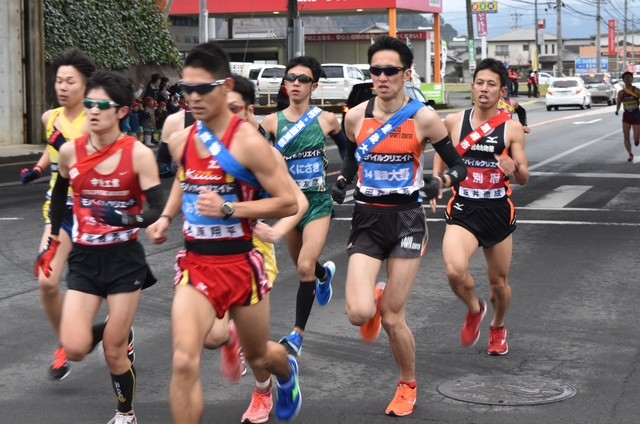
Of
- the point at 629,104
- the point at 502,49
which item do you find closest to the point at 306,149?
the point at 629,104

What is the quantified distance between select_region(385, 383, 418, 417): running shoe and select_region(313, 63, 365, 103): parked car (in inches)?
1505

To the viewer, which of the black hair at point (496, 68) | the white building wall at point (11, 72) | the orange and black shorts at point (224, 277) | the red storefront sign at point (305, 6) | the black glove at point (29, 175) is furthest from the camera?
the red storefront sign at point (305, 6)

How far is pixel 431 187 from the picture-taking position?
5992 mm

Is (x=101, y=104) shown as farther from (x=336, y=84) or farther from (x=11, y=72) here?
(x=336, y=84)

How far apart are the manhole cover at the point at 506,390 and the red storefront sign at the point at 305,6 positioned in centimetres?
4393

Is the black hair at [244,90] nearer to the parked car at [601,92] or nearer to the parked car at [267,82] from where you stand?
the parked car at [267,82]

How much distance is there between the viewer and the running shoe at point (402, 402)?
590 cm

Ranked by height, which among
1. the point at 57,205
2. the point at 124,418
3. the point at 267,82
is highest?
the point at 267,82

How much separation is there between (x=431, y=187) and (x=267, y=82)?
40.6 m

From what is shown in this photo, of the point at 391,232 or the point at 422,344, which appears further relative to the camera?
the point at 422,344

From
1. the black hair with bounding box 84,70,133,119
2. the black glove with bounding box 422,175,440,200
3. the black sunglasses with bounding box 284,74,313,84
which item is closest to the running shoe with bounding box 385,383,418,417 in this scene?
the black glove with bounding box 422,175,440,200

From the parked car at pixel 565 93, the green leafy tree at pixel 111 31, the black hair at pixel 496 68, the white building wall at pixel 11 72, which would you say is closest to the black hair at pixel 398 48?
the black hair at pixel 496 68

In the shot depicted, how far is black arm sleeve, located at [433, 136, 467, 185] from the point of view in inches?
246

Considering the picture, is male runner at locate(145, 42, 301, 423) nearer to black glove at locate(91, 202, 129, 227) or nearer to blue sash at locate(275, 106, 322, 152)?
black glove at locate(91, 202, 129, 227)
